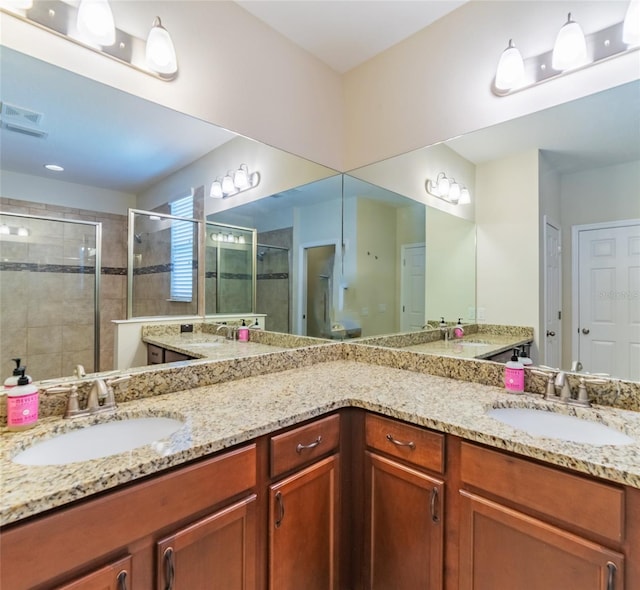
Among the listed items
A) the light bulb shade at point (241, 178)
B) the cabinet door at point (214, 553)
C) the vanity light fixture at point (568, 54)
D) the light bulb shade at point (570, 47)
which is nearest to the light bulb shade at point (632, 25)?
the vanity light fixture at point (568, 54)

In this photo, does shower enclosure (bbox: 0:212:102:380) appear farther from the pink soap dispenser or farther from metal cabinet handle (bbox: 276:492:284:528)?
the pink soap dispenser

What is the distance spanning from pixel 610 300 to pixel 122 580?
179 centimetres

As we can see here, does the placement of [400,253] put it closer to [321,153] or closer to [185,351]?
[321,153]

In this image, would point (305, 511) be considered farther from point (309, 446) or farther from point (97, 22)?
point (97, 22)

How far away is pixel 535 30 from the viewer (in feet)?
4.85

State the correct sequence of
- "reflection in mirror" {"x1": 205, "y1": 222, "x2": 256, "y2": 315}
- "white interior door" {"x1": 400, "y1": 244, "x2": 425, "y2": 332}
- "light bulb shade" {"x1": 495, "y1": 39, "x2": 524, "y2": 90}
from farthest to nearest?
1. "white interior door" {"x1": 400, "y1": 244, "x2": 425, "y2": 332}
2. "reflection in mirror" {"x1": 205, "y1": 222, "x2": 256, "y2": 315}
3. "light bulb shade" {"x1": 495, "y1": 39, "x2": 524, "y2": 90}

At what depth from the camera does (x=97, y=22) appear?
1.23 metres

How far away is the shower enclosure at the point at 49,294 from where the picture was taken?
3.50 feet

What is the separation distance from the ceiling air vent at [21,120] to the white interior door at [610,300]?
2045 mm

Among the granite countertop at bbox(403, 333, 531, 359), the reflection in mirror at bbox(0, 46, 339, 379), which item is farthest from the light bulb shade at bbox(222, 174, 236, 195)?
the granite countertop at bbox(403, 333, 531, 359)

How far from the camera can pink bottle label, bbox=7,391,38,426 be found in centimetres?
99

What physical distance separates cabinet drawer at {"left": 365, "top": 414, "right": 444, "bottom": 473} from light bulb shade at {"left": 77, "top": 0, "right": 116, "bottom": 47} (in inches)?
69.5

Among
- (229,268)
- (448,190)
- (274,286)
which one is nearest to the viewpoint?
(229,268)

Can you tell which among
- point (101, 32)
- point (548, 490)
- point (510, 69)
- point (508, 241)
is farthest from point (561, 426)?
point (101, 32)
